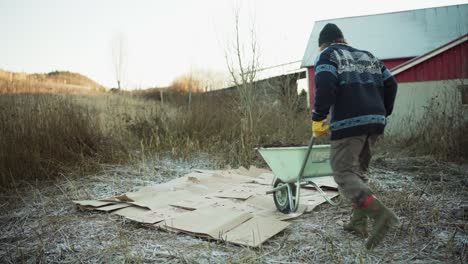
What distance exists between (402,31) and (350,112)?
15321mm

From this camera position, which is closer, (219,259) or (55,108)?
(219,259)

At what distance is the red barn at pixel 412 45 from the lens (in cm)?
1064

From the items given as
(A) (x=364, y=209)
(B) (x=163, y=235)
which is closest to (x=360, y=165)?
(A) (x=364, y=209)

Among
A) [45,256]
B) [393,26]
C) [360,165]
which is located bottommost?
[45,256]

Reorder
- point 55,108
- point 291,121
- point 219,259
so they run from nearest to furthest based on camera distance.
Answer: point 219,259 < point 55,108 < point 291,121

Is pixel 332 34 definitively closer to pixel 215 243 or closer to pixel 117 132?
pixel 215 243

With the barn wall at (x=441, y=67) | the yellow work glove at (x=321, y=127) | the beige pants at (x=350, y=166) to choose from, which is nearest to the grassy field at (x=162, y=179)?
the beige pants at (x=350, y=166)

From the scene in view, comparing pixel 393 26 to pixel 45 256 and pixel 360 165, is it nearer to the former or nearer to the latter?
pixel 360 165

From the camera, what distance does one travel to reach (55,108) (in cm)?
527

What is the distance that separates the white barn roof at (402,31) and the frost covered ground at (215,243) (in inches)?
468

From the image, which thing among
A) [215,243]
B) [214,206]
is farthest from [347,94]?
[214,206]

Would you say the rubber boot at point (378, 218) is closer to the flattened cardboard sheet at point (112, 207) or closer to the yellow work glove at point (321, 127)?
the yellow work glove at point (321, 127)

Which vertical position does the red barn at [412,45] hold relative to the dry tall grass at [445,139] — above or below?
above

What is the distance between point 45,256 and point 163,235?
86cm
